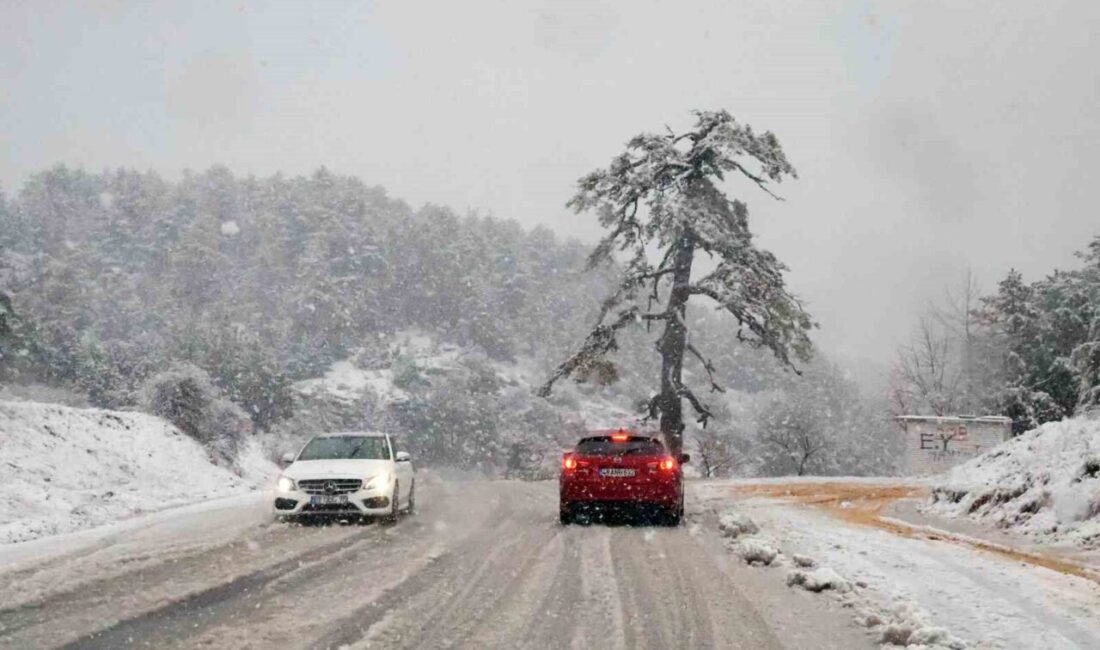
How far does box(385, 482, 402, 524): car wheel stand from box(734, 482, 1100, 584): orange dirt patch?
Result: 293 inches

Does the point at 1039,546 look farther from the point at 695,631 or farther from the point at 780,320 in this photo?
the point at 780,320

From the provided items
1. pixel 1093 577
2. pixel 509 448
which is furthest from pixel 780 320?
pixel 509 448

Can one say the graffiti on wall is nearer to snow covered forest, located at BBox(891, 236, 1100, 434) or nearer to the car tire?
snow covered forest, located at BBox(891, 236, 1100, 434)

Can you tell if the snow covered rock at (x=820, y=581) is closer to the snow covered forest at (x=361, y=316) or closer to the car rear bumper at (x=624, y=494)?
the car rear bumper at (x=624, y=494)

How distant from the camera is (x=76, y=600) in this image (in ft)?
23.8

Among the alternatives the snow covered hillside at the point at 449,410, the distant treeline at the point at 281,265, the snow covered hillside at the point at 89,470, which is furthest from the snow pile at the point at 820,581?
the distant treeline at the point at 281,265

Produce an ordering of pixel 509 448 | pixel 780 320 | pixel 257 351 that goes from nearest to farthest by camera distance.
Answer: pixel 780 320 < pixel 257 351 < pixel 509 448

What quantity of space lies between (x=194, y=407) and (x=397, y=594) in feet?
65.8

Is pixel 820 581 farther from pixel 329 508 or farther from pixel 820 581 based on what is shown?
pixel 329 508

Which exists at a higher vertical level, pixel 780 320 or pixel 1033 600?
pixel 780 320

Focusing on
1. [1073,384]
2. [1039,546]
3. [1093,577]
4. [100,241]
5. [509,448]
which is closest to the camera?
[1093,577]

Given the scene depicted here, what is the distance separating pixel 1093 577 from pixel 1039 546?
2711 millimetres

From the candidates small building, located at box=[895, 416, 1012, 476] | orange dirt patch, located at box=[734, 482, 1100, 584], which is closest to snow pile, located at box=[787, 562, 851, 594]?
orange dirt patch, located at box=[734, 482, 1100, 584]

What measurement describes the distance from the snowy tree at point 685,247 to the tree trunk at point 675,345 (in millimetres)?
34
